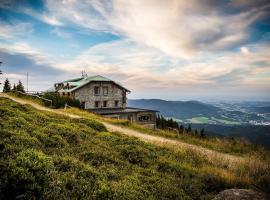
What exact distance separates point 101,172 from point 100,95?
4376cm

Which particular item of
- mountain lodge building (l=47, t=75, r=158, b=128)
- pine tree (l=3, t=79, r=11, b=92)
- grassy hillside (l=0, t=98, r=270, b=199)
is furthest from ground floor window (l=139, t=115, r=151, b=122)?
grassy hillside (l=0, t=98, r=270, b=199)

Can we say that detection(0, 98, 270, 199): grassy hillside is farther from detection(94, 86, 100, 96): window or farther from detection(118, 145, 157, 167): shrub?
detection(94, 86, 100, 96): window

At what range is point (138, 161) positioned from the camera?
37.5 ft

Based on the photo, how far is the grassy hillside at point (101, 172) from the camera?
22.9 ft

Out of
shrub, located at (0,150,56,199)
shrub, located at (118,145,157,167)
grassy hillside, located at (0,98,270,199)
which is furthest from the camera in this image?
shrub, located at (118,145,157,167)

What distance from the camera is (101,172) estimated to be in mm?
9086

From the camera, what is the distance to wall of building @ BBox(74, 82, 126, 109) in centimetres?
4994

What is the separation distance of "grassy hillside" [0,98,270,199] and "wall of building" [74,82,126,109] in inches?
1423

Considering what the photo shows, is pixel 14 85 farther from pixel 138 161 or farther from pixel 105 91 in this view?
pixel 138 161

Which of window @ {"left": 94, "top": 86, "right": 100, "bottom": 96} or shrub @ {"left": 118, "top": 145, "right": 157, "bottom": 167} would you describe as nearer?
shrub @ {"left": 118, "top": 145, "right": 157, "bottom": 167}

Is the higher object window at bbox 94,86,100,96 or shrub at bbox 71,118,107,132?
window at bbox 94,86,100,96

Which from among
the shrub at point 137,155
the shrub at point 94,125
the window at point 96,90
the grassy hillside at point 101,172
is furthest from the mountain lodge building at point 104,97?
the grassy hillside at point 101,172

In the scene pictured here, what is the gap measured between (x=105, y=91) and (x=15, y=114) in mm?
37101

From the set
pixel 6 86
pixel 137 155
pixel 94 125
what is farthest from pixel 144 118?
pixel 137 155
